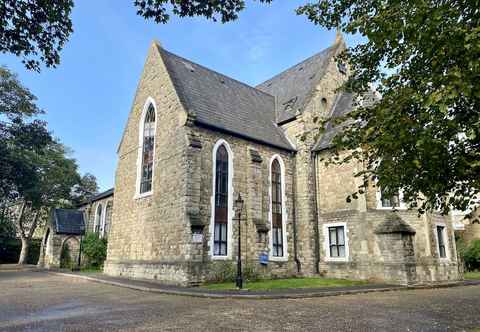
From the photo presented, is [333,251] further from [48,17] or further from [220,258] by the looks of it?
[48,17]

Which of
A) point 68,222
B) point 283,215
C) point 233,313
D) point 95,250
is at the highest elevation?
point 68,222

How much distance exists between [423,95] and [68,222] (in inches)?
1352

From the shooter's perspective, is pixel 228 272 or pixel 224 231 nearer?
pixel 228 272

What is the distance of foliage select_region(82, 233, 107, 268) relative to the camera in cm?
2675

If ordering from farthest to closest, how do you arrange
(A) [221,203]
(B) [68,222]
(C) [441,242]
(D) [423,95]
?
(B) [68,222], (C) [441,242], (A) [221,203], (D) [423,95]

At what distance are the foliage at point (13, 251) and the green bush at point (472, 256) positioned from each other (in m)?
44.0

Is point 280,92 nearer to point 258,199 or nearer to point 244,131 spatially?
point 244,131

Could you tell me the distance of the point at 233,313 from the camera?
8.77 metres

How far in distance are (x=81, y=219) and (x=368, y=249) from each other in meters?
28.3

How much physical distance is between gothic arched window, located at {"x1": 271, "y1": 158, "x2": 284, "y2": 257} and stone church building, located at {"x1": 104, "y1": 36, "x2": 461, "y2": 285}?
0.06 meters

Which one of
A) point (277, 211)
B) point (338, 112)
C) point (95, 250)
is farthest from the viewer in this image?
point (95, 250)

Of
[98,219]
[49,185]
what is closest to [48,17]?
[98,219]

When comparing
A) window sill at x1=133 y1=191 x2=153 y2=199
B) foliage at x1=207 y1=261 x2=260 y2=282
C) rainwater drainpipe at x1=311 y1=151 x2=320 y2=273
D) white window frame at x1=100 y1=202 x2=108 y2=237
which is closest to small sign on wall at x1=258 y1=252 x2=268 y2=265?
foliage at x1=207 y1=261 x2=260 y2=282

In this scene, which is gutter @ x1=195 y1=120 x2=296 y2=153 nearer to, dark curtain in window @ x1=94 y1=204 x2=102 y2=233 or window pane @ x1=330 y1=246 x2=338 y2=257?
window pane @ x1=330 y1=246 x2=338 y2=257
